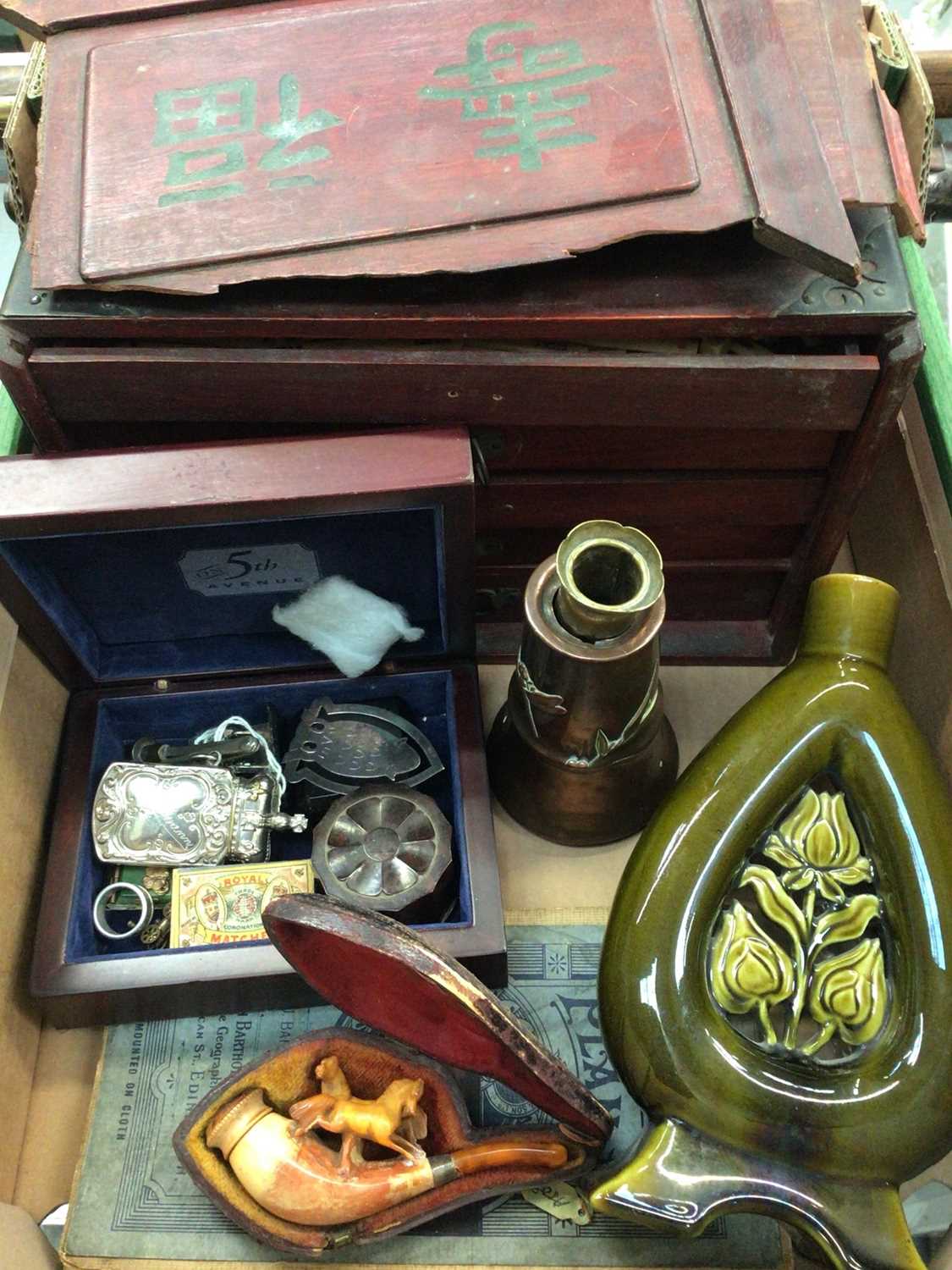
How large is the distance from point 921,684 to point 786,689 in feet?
0.93

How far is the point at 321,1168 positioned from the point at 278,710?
512 mm

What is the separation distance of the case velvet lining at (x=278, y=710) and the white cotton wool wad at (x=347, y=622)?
0.04 metres

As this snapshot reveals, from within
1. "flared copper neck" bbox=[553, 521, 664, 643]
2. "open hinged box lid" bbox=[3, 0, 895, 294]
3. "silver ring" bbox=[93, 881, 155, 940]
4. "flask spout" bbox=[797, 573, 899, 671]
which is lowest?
"silver ring" bbox=[93, 881, 155, 940]

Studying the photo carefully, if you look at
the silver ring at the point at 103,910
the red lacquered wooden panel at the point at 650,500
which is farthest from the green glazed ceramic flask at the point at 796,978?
the silver ring at the point at 103,910

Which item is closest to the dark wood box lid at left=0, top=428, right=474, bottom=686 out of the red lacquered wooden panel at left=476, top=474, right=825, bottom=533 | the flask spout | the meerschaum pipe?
the red lacquered wooden panel at left=476, top=474, right=825, bottom=533

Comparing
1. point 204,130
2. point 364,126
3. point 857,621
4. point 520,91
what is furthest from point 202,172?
point 857,621

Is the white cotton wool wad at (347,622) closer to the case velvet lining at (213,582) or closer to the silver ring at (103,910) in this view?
the case velvet lining at (213,582)

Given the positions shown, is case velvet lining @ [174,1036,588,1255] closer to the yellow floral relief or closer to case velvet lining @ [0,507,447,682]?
the yellow floral relief

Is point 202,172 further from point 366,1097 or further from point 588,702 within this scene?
point 366,1097

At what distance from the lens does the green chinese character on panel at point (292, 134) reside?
3.40 ft

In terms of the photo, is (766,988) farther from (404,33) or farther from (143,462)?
(404,33)

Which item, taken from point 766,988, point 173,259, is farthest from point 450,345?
point 766,988

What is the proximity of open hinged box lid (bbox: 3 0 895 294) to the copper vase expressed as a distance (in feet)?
0.95

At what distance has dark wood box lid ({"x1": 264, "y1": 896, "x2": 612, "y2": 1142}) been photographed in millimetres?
854
